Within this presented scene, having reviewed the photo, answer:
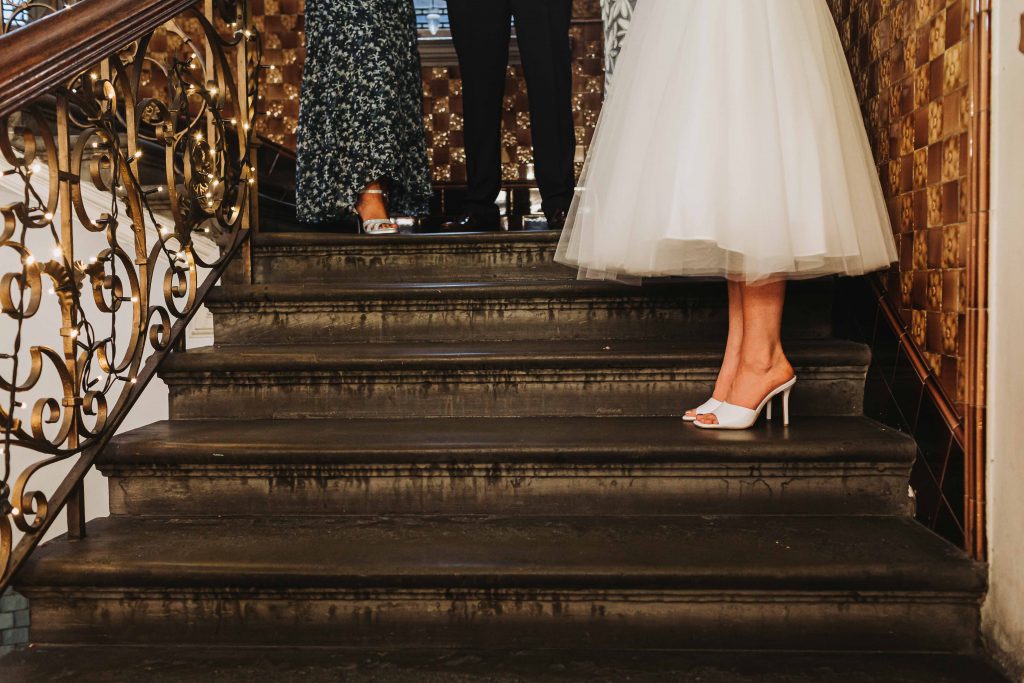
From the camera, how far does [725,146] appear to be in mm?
1669

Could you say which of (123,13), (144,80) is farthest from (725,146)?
(144,80)

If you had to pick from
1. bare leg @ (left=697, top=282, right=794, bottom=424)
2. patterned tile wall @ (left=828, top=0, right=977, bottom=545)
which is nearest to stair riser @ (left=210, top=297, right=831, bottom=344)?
bare leg @ (left=697, top=282, right=794, bottom=424)

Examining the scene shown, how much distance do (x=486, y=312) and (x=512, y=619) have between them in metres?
0.97

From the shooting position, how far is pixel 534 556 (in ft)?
4.80

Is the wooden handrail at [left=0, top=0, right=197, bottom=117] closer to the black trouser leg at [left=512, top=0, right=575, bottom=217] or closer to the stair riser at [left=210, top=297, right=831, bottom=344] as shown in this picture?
the stair riser at [left=210, top=297, right=831, bottom=344]

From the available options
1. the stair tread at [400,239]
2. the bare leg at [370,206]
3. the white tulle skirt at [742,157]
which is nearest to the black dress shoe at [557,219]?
the stair tread at [400,239]

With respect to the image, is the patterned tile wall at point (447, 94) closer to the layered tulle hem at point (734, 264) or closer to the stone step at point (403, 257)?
the stone step at point (403, 257)

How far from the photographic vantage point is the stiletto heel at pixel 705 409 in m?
1.83

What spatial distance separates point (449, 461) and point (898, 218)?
115cm

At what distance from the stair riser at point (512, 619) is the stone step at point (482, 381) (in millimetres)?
603

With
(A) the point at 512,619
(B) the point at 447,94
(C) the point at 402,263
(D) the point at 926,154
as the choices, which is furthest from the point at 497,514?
(B) the point at 447,94

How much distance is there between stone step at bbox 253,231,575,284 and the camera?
242cm

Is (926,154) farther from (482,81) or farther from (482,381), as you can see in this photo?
(482,81)

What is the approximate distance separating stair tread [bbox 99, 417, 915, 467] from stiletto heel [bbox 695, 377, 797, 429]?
3 centimetres
